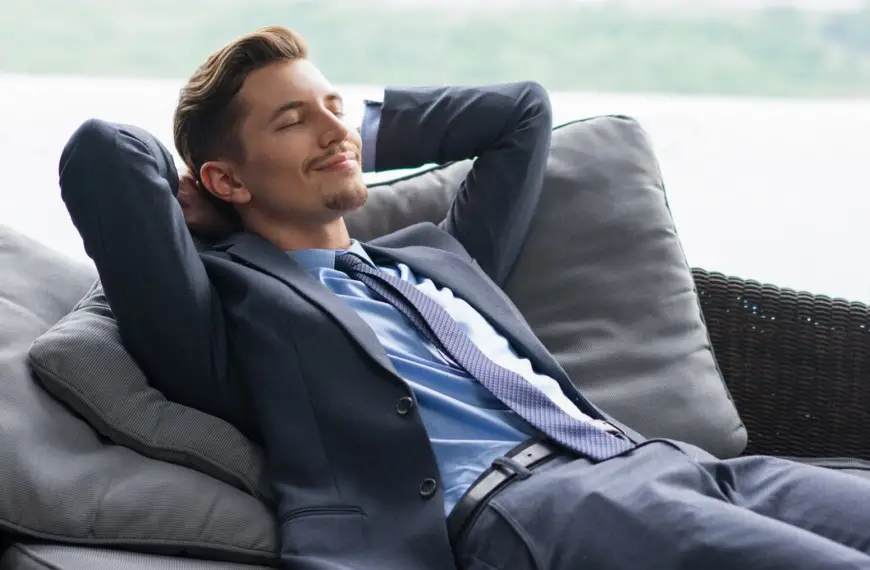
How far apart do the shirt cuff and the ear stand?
0.24 m

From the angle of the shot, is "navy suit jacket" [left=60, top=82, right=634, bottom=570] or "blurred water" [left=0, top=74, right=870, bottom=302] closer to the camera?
"navy suit jacket" [left=60, top=82, right=634, bottom=570]

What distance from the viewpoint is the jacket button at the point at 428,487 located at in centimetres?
149

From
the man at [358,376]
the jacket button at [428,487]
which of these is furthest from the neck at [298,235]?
the jacket button at [428,487]

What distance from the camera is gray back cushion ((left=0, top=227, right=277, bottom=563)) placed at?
1.39m

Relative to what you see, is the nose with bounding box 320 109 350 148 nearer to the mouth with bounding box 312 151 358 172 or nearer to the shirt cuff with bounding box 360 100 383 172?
the mouth with bounding box 312 151 358 172

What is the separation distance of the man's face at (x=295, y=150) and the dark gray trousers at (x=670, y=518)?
1.82 ft

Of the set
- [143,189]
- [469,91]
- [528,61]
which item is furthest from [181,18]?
[143,189]

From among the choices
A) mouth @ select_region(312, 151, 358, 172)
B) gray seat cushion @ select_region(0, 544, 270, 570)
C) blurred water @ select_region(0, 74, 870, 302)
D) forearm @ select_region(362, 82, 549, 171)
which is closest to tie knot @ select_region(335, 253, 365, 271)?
mouth @ select_region(312, 151, 358, 172)

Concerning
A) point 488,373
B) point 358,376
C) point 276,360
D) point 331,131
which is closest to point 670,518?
point 488,373

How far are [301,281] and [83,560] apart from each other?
1.67ft

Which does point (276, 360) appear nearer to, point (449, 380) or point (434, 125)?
point (449, 380)

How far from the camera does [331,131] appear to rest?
1766 millimetres

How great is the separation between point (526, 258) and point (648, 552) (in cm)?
72

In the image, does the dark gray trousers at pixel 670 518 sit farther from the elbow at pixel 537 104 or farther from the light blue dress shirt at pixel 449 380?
the elbow at pixel 537 104
